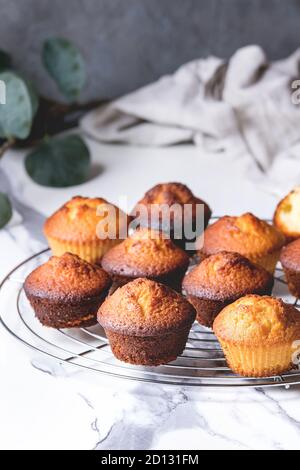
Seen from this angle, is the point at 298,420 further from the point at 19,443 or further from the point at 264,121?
the point at 264,121

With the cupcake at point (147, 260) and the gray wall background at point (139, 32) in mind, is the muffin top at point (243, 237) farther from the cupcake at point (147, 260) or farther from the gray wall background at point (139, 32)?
the gray wall background at point (139, 32)

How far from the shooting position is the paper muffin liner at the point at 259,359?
1.40m

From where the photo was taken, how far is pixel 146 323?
1.45 meters

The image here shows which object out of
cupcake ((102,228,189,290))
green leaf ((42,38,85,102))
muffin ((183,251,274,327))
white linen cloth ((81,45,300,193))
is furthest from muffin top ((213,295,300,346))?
green leaf ((42,38,85,102))

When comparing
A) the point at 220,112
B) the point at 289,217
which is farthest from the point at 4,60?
the point at 289,217

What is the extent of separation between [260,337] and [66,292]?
374mm

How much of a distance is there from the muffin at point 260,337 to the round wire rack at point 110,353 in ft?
0.07

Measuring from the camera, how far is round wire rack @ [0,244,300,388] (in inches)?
55.9

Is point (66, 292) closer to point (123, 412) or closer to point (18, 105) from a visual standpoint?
point (123, 412)

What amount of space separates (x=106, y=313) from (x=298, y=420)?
362 mm

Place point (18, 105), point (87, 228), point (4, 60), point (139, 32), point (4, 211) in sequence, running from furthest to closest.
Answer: point (139, 32) → point (4, 60) → point (18, 105) → point (4, 211) → point (87, 228)

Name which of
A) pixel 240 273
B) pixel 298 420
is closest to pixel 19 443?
pixel 298 420

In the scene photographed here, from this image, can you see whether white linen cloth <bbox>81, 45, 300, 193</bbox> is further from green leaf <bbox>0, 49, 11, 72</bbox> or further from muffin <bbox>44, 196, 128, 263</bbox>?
muffin <bbox>44, 196, 128, 263</bbox>
